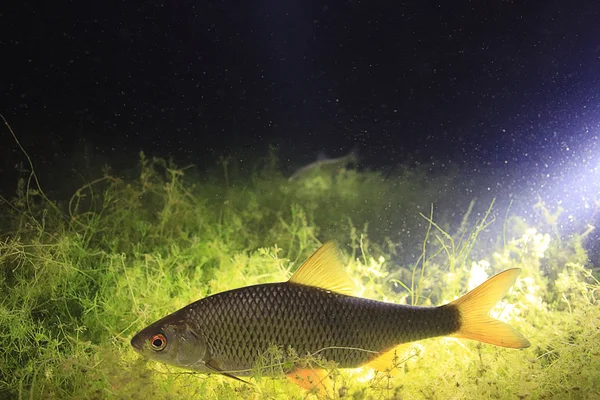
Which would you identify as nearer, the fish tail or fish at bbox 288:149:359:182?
the fish tail

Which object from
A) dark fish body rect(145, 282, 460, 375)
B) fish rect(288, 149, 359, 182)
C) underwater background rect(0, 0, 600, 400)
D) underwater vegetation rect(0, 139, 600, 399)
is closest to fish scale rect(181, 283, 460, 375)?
dark fish body rect(145, 282, 460, 375)

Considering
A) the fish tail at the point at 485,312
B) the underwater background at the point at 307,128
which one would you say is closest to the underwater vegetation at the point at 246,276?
the underwater background at the point at 307,128

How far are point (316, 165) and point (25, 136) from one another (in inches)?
142

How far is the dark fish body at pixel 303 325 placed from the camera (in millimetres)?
2545

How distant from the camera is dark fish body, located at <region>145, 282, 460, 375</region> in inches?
100

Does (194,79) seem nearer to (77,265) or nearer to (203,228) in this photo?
(203,228)

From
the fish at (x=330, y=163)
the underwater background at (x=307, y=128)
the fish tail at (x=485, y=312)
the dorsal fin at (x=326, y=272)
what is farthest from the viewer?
the fish at (x=330, y=163)

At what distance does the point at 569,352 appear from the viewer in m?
3.12

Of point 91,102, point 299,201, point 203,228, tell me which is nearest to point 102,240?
point 203,228

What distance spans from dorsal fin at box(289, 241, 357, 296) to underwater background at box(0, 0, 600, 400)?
2143 mm

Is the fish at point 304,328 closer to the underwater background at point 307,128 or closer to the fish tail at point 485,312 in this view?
the fish tail at point 485,312

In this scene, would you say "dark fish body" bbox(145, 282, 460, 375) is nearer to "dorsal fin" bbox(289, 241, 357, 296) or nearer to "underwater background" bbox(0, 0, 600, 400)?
"dorsal fin" bbox(289, 241, 357, 296)

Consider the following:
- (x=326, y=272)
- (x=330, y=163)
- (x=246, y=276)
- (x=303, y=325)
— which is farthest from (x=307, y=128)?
(x=303, y=325)

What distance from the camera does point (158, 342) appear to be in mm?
2574
